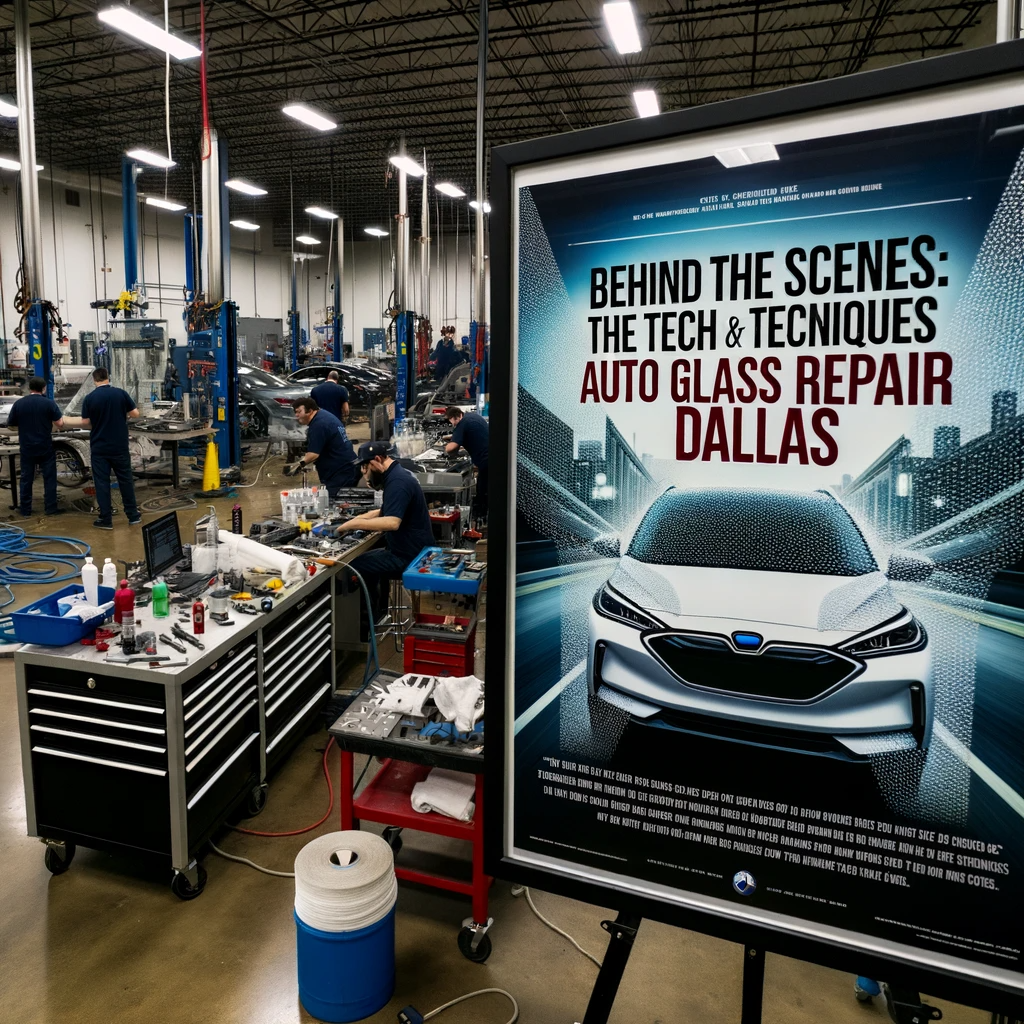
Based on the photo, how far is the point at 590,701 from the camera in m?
1.12

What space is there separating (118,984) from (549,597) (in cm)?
241

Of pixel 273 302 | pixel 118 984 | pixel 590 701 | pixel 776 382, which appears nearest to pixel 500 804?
pixel 590 701

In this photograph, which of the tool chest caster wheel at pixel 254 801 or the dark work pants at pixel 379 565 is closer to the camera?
the tool chest caster wheel at pixel 254 801

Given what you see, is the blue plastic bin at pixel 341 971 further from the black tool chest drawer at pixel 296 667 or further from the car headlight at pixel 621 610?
the car headlight at pixel 621 610

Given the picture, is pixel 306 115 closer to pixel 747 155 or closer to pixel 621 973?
pixel 747 155

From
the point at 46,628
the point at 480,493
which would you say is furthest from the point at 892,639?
the point at 480,493

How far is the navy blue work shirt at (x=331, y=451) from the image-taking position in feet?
21.1

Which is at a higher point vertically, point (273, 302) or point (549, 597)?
point (273, 302)

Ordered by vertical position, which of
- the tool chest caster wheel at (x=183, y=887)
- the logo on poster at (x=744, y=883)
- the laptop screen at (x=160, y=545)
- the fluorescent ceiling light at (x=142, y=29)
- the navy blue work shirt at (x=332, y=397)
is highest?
the fluorescent ceiling light at (x=142, y=29)

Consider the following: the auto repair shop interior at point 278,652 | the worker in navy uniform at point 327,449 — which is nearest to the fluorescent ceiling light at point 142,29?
the auto repair shop interior at point 278,652

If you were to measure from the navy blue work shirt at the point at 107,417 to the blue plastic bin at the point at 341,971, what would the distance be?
22.3 ft

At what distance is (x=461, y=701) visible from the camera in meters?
2.82

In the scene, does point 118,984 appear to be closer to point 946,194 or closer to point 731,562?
point 731,562

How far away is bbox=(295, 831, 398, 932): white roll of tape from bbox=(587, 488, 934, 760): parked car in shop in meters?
1.67
